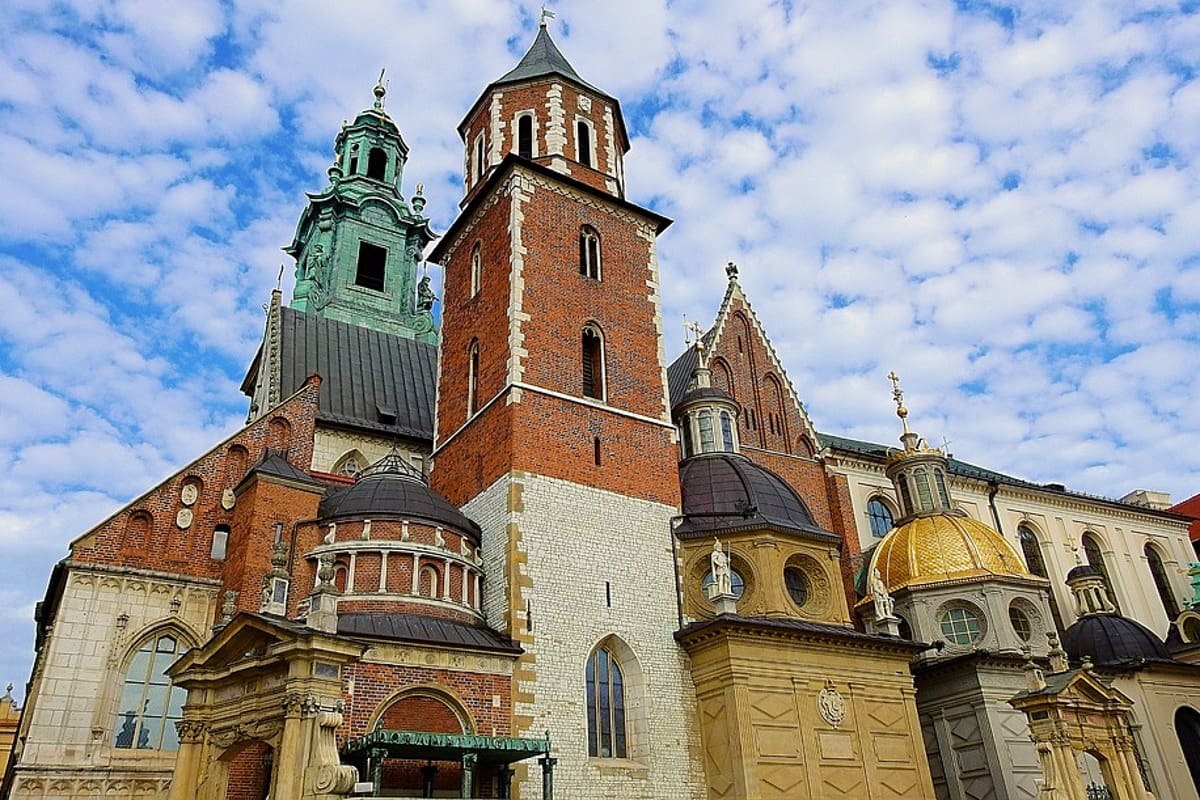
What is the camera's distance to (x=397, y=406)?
27.9 m

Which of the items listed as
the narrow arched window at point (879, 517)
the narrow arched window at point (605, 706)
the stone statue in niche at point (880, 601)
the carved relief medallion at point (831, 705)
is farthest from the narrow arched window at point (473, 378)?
the narrow arched window at point (879, 517)

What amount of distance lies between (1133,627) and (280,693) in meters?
24.1

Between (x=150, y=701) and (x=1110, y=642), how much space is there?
2396 centimetres

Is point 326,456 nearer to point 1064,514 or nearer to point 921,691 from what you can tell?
point 921,691

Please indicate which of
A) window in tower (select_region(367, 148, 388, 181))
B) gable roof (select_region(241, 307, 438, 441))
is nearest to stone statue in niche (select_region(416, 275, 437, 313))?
window in tower (select_region(367, 148, 388, 181))

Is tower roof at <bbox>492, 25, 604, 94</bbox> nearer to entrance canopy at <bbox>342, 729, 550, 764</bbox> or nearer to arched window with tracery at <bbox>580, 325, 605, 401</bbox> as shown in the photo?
arched window with tracery at <bbox>580, 325, 605, 401</bbox>

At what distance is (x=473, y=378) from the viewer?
22844mm

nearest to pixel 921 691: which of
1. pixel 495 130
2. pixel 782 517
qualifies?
pixel 782 517

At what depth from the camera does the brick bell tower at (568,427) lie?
1780 cm

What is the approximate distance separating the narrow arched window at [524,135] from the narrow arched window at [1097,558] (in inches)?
930

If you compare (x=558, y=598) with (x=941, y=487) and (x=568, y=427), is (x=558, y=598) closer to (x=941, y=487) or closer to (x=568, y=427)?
(x=568, y=427)

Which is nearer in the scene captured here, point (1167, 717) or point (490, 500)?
point (490, 500)

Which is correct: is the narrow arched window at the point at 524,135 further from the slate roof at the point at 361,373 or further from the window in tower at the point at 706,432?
the window in tower at the point at 706,432

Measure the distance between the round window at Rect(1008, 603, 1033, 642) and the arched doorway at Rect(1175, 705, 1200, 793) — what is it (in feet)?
16.4
